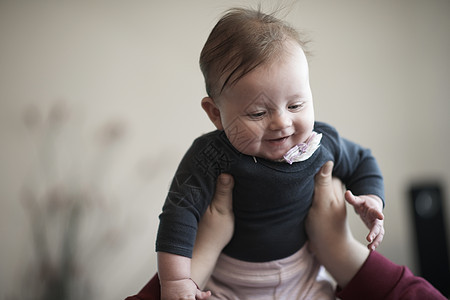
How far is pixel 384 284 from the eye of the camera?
706 mm

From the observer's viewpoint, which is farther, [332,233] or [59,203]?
[59,203]

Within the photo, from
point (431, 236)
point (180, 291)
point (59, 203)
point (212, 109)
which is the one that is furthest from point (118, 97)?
point (431, 236)

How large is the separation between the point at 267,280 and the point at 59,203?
111cm

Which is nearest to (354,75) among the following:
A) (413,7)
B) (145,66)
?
(413,7)

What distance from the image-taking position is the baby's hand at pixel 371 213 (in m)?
0.59

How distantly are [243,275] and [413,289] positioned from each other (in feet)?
0.94

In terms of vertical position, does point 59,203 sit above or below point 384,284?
below

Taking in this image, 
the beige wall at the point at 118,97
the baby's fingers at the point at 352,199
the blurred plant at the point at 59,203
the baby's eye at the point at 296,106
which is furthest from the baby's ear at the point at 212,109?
the blurred plant at the point at 59,203

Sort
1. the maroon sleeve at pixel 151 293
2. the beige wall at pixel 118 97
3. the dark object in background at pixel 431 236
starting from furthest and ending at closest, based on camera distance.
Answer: the dark object in background at pixel 431 236 < the beige wall at pixel 118 97 < the maroon sleeve at pixel 151 293

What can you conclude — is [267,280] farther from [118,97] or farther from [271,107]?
[118,97]

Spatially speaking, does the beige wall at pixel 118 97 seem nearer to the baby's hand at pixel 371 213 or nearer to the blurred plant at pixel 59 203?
the blurred plant at pixel 59 203

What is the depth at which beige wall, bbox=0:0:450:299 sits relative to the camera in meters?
1.49

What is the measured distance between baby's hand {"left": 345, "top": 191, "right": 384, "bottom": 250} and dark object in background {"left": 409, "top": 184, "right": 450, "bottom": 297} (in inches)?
49.3

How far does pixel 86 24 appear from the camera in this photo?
1499mm
